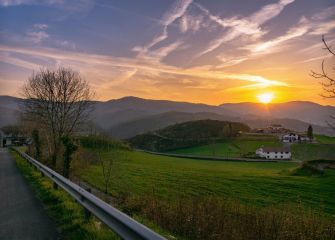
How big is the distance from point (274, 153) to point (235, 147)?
18.4 meters

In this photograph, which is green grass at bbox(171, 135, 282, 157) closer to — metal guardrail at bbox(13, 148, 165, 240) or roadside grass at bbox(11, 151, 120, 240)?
roadside grass at bbox(11, 151, 120, 240)

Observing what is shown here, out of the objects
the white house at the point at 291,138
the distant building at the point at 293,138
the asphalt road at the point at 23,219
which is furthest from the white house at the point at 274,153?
the asphalt road at the point at 23,219

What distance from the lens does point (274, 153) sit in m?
119

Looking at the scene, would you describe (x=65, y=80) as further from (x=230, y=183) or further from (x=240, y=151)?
(x=240, y=151)

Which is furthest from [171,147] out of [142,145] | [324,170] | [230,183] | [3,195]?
[3,195]

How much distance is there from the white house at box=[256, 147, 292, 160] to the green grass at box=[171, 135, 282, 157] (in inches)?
135

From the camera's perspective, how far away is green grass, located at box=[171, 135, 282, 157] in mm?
122231

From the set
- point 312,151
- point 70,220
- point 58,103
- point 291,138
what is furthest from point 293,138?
point 70,220

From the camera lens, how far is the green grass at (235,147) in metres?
122

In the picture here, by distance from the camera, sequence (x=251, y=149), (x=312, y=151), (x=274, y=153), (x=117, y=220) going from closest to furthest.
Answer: (x=117, y=220) → (x=274, y=153) → (x=312, y=151) → (x=251, y=149)

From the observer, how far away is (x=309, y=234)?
34.9ft

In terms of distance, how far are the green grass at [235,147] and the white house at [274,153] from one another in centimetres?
343

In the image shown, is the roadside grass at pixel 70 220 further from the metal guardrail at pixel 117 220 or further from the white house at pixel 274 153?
the white house at pixel 274 153

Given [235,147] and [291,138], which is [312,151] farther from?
[291,138]
